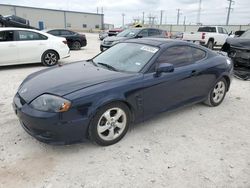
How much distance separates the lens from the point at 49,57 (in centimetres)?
868

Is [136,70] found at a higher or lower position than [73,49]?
higher

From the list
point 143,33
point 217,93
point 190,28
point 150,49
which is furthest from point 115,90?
point 190,28

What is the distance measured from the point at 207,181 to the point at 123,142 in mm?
1251

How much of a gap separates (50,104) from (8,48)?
5.84m

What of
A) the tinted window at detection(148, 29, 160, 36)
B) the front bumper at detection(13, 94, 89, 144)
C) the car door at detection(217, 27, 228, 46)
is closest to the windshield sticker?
the front bumper at detection(13, 94, 89, 144)

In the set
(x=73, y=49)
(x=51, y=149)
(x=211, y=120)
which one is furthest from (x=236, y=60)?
(x=73, y=49)

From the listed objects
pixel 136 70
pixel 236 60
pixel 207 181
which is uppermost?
pixel 136 70

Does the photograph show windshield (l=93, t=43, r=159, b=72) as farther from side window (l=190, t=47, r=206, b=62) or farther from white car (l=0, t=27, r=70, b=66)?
white car (l=0, t=27, r=70, b=66)

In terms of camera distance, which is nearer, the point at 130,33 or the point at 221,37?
the point at 130,33

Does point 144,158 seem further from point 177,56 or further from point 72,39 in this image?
point 72,39

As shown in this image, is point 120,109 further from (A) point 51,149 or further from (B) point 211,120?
(B) point 211,120

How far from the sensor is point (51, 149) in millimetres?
3213

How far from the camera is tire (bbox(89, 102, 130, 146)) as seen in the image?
121 inches

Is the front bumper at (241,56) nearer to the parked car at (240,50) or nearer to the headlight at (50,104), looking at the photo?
the parked car at (240,50)
